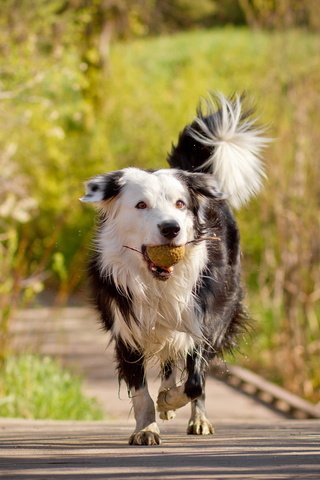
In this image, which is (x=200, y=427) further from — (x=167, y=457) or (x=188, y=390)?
(x=167, y=457)

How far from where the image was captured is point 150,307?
237 inches

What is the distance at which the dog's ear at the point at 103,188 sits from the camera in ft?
19.6

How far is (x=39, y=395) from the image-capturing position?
972 centimetres

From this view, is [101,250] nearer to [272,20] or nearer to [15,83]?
[15,83]

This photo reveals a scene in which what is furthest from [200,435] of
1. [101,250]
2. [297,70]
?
[297,70]

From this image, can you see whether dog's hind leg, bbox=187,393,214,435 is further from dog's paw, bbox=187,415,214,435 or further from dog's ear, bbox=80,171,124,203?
dog's ear, bbox=80,171,124,203

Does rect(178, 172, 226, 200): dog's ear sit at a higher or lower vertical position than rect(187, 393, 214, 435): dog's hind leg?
higher

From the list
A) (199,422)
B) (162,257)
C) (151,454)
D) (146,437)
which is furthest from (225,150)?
(151,454)

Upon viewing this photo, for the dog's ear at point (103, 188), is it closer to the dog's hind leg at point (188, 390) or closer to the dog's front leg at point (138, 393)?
the dog's front leg at point (138, 393)

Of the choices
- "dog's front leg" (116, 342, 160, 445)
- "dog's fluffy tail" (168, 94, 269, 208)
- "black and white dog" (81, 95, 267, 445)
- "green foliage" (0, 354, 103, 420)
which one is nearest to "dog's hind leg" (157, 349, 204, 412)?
"black and white dog" (81, 95, 267, 445)

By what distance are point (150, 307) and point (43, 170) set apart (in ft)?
41.3

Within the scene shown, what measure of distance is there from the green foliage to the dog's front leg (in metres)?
3.31

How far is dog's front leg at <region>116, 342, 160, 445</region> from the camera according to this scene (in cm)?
Answer: 564

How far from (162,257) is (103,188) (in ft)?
1.78
